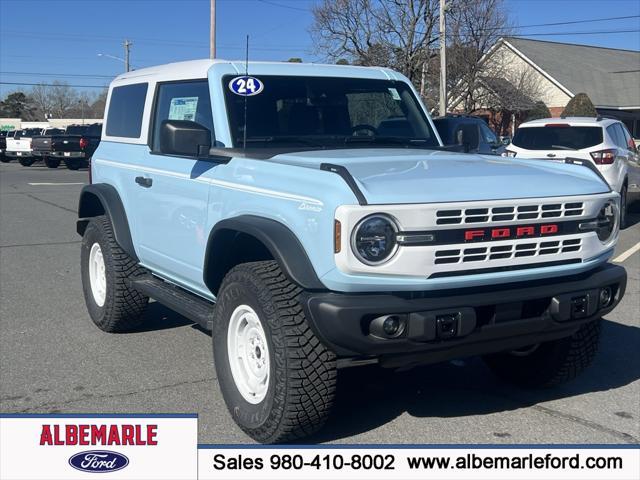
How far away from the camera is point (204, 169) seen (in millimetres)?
4906

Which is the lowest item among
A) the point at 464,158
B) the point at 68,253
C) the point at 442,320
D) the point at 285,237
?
the point at 68,253

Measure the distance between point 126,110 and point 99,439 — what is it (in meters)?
3.60

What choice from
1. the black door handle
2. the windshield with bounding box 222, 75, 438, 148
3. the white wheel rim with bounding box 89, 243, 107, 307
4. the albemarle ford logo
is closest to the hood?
the windshield with bounding box 222, 75, 438, 148

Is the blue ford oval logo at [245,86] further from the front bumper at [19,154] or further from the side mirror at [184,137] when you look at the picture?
the front bumper at [19,154]

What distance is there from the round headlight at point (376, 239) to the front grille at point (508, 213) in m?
0.24

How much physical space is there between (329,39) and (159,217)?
34441 millimetres

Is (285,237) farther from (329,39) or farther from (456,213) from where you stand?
(329,39)

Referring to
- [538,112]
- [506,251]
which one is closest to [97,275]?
[506,251]

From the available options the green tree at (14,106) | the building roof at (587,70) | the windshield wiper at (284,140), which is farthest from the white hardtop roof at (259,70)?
the green tree at (14,106)

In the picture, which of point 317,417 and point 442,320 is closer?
point 442,320

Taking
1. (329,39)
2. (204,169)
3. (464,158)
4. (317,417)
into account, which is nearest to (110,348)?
(204,169)

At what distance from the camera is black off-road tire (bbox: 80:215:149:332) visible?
20.3ft

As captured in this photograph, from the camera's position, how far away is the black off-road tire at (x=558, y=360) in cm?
487

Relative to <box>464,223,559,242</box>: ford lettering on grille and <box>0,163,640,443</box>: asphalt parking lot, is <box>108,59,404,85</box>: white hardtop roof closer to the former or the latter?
<box>0,163,640,443</box>: asphalt parking lot
